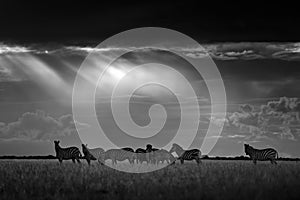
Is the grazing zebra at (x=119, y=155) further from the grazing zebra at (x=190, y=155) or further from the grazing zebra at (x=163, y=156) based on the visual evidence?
the grazing zebra at (x=190, y=155)

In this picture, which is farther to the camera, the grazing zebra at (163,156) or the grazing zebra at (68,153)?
the grazing zebra at (163,156)

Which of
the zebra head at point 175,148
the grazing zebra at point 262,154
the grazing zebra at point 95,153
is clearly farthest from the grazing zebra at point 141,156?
the grazing zebra at point 262,154

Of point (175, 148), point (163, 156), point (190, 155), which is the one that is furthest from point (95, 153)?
point (190, 155)

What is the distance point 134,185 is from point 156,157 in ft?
74.5

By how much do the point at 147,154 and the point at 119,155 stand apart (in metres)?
2.68

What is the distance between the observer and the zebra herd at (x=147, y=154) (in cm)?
3691

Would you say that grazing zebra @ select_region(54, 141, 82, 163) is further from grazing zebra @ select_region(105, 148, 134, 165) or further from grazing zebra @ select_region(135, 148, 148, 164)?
grazing zebra @ select_region(135, 148, 148, 164)

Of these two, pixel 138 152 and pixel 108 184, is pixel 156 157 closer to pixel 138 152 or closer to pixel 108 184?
pixel 138 152

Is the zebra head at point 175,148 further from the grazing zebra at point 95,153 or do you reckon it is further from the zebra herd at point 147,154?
the grazing zebra at point 95,153

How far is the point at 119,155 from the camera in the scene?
39.4 metres

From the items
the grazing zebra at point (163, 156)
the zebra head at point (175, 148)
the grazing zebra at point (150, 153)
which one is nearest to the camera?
the grazing zebra at point (163, 156)

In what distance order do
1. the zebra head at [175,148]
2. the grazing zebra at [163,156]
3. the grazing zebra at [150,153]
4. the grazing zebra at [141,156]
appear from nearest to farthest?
1. the grazing zebra at [163,156]
2. the grazing zebra at [150,153]
3. the grazing zebra at [141,156]
4. the zebra head at [175,148]

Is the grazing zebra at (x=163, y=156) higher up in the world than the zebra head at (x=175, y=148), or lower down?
lower down

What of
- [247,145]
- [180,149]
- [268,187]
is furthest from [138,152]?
[268,187]
